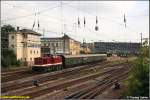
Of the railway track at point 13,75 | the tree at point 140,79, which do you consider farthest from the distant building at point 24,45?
the tree at point 140,79

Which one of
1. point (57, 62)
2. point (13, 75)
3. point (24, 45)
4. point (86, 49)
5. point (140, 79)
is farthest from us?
point (86, 49)

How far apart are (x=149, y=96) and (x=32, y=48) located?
6049 cm

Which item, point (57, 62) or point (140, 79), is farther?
point (57, 62)

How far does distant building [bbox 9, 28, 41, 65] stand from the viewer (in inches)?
2896

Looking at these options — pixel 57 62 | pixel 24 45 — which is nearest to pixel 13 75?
pixel 57 62

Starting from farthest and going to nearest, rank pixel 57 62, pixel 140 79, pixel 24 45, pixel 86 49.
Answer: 1. pixel 86 49
2. pixel 24 45
3. pixel 57 62
4. pixel 140 79

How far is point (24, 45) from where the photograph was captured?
252ft

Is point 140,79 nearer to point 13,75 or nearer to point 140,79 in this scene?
point 140,79

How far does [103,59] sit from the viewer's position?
97.2 m

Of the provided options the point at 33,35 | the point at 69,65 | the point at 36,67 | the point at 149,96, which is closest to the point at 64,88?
the point at 149,96

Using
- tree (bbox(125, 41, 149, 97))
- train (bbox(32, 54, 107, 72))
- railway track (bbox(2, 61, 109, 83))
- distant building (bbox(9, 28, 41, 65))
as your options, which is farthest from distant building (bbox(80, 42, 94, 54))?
tree (bbox(125, 41, 149, 97))

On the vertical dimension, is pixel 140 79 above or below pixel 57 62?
above

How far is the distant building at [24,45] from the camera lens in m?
73.6

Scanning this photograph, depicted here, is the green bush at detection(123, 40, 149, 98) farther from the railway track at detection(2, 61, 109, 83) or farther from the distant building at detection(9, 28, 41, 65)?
the distant building at detection(9, 28, 41, 65)
